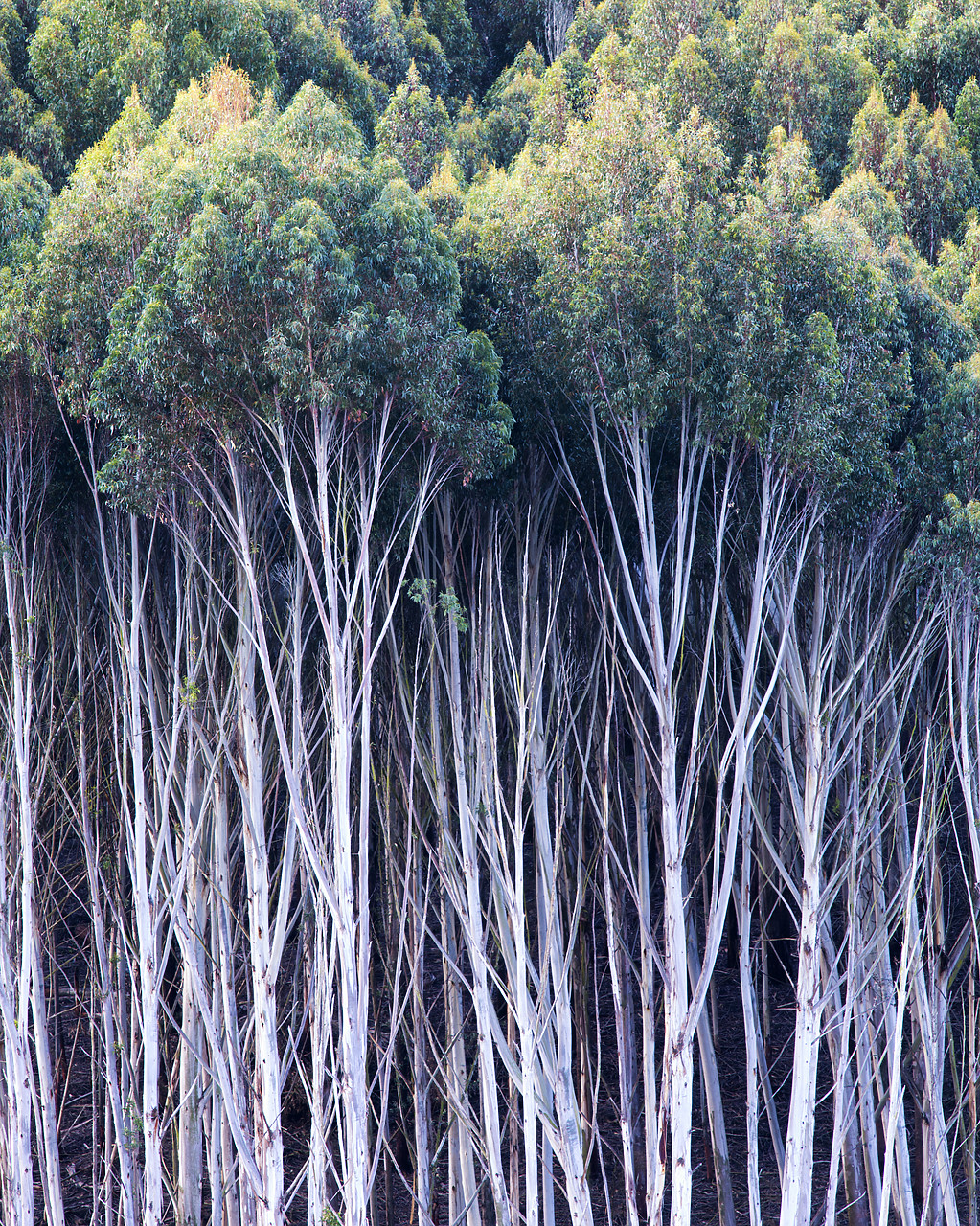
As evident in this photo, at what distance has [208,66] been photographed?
10664mm

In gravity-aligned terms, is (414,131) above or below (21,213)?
above

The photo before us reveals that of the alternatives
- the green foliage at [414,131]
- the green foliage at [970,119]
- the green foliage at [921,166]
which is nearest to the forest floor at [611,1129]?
the green foliage at [921,166]

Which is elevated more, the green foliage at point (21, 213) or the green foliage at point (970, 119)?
the green foliage at point (970, 119)

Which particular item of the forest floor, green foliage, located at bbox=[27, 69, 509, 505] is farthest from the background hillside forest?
the forest floor

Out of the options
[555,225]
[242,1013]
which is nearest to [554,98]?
[555,225]

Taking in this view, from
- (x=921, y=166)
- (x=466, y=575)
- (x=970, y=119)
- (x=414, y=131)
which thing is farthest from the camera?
(x=414, y=131)

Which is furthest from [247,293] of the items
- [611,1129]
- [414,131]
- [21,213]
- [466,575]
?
[611,1129]

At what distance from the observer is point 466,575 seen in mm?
9891

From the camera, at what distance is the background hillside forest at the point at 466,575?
788 cm

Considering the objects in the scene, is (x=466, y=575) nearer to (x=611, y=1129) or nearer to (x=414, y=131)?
(x=414, y=131)

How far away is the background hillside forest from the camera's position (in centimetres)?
788

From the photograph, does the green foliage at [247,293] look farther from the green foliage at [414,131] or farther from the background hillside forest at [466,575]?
the green foliage at [414,131]

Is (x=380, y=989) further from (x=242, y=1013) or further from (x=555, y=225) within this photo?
(x=555, y=225)

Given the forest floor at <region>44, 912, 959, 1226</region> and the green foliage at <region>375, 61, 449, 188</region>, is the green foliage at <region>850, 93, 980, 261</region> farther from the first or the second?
the forest floor at <region>44, 912, 959, 1226</region>
